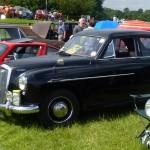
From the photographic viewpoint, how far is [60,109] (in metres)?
6.24

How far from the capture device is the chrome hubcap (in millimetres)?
6223

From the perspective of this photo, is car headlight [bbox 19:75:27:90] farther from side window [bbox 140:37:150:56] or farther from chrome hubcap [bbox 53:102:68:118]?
side window [bbox 140:37:150:56]

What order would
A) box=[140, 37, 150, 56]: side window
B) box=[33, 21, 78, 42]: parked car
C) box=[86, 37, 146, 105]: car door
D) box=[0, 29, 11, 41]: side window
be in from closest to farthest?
1. box=[86, 37, 146, 105]: car door
2. box=[140, 37, 150, 56]: side window
3. box=[0, 29, 11, 41]: side window
4. box=[33, 21, 78, 42]: parked car

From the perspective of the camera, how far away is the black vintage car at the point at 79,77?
19.9 ft

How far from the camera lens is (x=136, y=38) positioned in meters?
7.20

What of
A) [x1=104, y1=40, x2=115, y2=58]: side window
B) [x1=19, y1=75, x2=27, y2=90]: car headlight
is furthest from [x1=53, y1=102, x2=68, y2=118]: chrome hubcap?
[x1=104, y1=40, x2=115, y2=58]: side window

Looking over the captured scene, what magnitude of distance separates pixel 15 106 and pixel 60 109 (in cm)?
74

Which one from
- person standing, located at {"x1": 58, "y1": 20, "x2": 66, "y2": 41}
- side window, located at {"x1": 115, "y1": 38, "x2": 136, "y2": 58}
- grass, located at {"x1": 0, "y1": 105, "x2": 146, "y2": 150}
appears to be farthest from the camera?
person standing, located at {"x1": 58, "y1": 20, "x2": 66, "y2": 41}

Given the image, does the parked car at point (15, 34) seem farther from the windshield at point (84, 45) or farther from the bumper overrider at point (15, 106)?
the bumper overrider at point (15, 106)

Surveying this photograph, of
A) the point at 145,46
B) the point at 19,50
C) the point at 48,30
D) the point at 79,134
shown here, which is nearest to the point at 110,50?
the point at 145,46

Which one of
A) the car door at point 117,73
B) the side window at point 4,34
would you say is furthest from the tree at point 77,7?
the car door at point 117,73

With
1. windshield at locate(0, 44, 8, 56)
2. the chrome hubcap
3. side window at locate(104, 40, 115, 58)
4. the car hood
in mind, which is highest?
side window at locate(104, 40, 115, 58)

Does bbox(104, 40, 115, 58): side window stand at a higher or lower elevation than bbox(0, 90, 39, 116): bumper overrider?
higher

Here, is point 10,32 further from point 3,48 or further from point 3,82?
point 3,82
